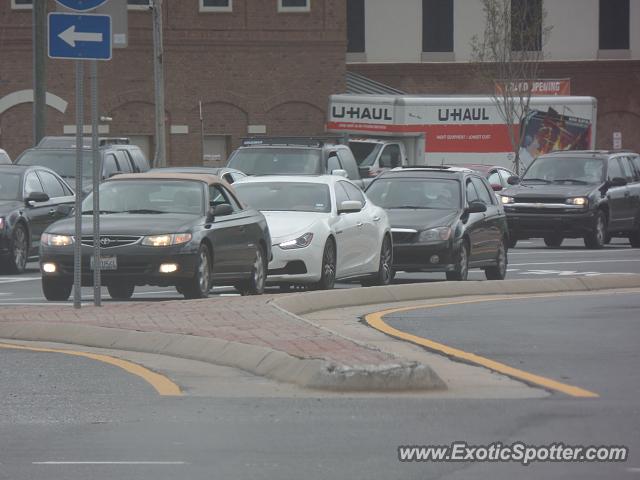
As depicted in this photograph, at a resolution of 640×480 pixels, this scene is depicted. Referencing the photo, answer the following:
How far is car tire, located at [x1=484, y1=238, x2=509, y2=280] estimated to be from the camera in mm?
24422

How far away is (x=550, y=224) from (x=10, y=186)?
36.6ft

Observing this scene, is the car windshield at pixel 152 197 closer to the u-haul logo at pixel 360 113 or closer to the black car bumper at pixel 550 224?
the black car bumper at pixel 550 224

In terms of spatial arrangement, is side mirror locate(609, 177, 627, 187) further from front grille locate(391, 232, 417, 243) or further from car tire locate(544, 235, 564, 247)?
front grille locate(391, 232, 417, 243)

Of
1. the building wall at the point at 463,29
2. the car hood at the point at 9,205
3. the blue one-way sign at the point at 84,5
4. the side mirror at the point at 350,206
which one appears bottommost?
the car hood at the point at 9,205

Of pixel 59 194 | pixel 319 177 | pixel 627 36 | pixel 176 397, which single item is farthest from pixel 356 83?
pixel 176 397

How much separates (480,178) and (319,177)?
13.0 feet

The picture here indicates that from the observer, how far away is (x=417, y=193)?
2414cm

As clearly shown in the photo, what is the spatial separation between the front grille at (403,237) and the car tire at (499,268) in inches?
75.3

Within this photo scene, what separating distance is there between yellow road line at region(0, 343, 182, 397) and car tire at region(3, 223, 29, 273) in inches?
448

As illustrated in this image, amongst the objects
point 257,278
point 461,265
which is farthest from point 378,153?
point 257,278

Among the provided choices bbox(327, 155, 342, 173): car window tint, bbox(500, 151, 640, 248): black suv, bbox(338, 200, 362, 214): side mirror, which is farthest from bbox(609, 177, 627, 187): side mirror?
bbox(338, 200, 362, 214): side mirror

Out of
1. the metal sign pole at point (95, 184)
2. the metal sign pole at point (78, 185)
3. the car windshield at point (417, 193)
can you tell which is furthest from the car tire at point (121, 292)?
the car windshield at point (417, 193)

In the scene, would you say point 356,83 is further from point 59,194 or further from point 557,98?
point 59,194

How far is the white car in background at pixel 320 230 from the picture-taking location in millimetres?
20500
